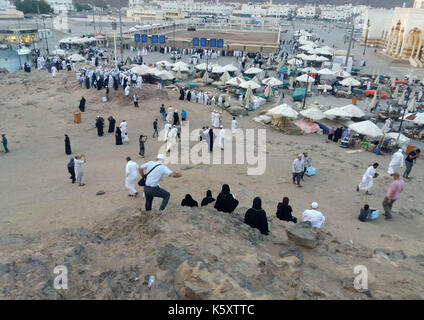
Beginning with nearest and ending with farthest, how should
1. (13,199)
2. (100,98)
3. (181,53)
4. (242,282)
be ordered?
(242,282)
(13,199)
(100,98)
(181,53)

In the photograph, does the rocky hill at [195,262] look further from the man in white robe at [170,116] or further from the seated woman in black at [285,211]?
the man in white robe at [170,116]

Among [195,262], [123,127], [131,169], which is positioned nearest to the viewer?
[195,262]

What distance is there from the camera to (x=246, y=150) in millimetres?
13398

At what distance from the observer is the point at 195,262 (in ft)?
14.8

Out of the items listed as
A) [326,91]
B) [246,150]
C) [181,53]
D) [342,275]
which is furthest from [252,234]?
[181,53]

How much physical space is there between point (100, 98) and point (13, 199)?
1194cm

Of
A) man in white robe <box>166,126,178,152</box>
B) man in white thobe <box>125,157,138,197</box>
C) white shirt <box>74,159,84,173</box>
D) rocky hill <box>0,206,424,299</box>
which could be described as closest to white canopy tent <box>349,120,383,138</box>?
man in white robe <box>166,126,178,152</box>

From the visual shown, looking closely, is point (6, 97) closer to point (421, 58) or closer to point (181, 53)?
point (181, 53)

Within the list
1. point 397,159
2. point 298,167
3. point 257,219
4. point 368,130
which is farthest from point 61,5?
point 257,219
